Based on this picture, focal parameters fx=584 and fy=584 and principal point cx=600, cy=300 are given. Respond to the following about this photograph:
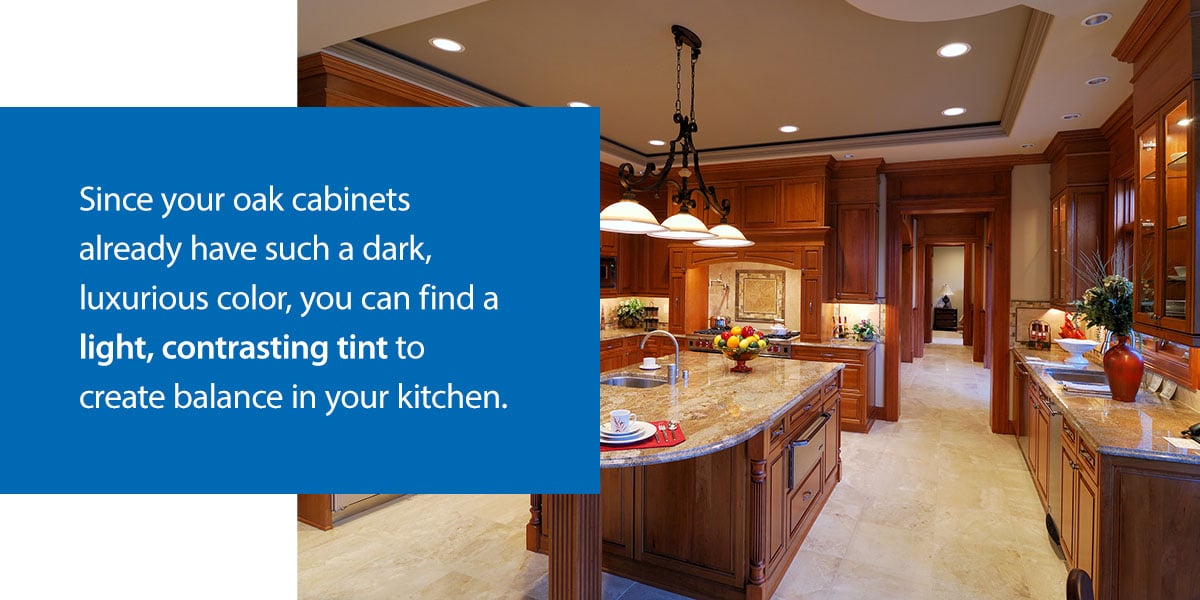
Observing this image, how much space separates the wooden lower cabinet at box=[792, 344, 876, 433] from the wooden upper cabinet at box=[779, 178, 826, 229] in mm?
1187

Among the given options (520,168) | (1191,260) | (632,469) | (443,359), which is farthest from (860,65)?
(443,359)

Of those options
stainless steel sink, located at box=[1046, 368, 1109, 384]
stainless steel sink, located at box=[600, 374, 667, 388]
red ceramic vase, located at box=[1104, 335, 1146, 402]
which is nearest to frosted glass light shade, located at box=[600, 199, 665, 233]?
stainless steel sink, located at box=[600, 374, 667, 388]

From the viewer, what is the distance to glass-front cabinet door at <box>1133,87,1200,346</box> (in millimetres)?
2148

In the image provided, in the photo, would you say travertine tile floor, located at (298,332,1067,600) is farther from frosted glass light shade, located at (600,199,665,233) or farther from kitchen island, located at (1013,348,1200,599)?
frosted glass light shade, located at (600,199,665,233)

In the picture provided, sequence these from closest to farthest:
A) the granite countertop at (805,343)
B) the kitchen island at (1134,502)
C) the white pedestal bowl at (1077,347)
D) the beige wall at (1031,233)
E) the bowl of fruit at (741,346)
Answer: the kitchen island at (1134,502) → the bowl of fruit at (741,346) → the white pedestal bowl at (1077,347) → the beige wall at (1031,233) → the granite countertop at (805,343)

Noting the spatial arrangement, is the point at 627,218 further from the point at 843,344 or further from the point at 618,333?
the point at 618,333

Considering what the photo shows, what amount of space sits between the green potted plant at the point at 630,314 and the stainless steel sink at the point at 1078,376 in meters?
3.80

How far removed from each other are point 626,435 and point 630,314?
469cm

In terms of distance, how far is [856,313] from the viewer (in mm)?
5738

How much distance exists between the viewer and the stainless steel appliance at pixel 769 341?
5445 millimetres

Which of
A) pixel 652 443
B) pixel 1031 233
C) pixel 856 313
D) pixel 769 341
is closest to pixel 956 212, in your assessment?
pixel 1031 233

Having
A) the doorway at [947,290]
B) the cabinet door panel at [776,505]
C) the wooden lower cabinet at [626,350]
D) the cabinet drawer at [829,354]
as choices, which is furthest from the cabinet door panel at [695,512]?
the doorway at [947,290]

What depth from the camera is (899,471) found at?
13.9 feet

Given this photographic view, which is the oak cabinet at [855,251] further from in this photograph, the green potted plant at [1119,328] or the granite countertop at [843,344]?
the green potted plant at [1119,328]
